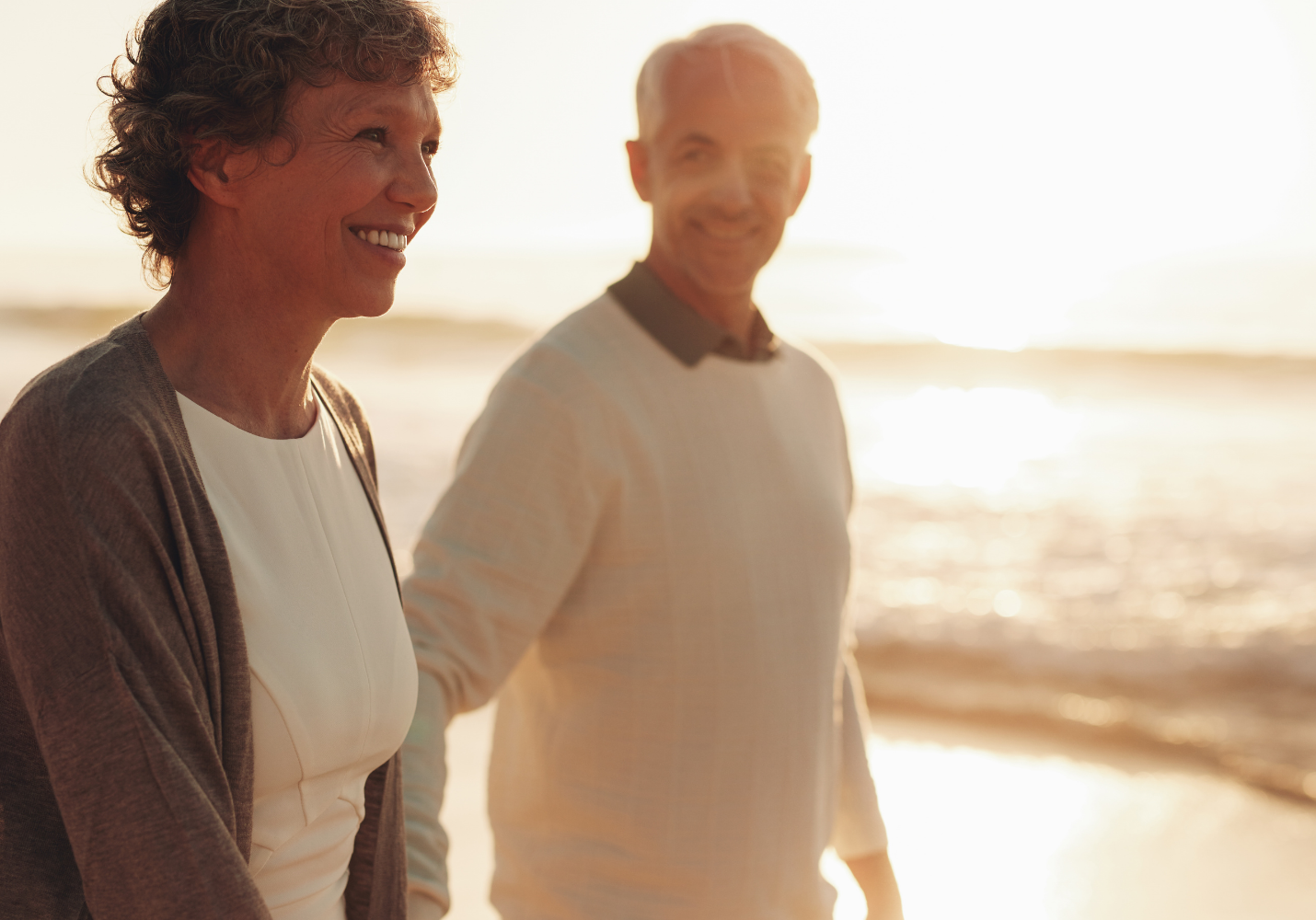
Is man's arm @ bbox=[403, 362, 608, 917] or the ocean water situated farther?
A: the ocean water

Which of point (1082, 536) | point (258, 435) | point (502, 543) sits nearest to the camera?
point (258, 435)

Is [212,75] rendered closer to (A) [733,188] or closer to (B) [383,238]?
(B) [383,238]

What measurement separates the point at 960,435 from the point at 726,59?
1056 centimetres

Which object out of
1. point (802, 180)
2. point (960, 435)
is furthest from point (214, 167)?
point (960, 435)

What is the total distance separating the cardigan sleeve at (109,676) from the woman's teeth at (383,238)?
277 millimetres

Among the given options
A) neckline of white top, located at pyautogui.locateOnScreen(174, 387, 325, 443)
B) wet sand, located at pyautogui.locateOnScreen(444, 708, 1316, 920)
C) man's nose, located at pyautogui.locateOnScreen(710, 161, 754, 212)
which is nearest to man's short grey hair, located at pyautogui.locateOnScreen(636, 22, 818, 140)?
man's nose, located at pyautogui.locateOnScreen(710, 161, 754, 212)

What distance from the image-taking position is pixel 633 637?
170 cm

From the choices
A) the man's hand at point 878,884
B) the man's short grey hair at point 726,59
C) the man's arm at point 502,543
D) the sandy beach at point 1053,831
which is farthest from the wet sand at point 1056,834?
the man's short grey hair at point 726,59

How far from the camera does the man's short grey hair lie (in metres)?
1.87

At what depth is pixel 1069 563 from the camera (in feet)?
23.4

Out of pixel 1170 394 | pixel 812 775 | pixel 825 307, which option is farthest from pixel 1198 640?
pixel 825 307

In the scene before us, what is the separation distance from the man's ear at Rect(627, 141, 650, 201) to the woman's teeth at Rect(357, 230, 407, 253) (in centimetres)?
88

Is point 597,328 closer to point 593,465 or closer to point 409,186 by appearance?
point 593,465

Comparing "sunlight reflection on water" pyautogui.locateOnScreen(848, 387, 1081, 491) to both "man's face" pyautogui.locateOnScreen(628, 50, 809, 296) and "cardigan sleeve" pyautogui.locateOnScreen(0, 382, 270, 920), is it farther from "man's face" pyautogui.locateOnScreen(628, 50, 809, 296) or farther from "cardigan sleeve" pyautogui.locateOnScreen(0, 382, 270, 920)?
"cardigan sleeve" pyautogui.locateOnScreen(0, 382, 270, 920)
